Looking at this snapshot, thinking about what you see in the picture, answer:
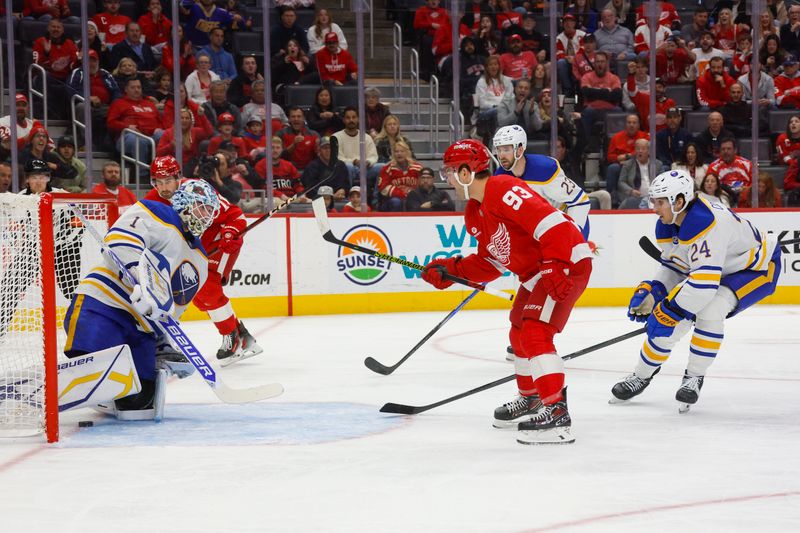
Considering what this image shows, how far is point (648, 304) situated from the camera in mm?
4152

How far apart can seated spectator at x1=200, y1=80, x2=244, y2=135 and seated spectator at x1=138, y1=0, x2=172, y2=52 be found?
A: 0.46m

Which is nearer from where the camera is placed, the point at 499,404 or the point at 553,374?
the point at 553,374

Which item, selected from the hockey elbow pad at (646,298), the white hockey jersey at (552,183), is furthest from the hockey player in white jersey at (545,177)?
the hockey elbow pad at (646,298)

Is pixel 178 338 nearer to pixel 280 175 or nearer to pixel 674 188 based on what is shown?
pixel 674 188

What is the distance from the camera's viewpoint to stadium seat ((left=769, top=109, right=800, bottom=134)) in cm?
838

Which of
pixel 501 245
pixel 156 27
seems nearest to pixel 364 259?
pixel 156 27

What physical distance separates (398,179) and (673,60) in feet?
8.11

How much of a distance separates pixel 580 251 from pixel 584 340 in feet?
9.48

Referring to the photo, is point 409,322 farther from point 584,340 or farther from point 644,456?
point 644,456

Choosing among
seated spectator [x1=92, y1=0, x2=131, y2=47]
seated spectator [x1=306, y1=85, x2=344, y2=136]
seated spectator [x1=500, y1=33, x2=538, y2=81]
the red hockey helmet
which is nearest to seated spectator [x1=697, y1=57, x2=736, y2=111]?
seated spectator [x1=500, y1=33, x2=538, y2=81]

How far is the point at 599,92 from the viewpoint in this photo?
8.23 meters

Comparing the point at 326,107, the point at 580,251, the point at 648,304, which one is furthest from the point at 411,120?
the point at 580,251

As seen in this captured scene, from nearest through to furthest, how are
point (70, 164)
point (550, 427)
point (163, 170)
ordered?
1. point (550, 427)
2. point (163, 170)
3. point (70, 164)

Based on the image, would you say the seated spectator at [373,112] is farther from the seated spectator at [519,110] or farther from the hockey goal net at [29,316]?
the hockey goal net at [29,316]
